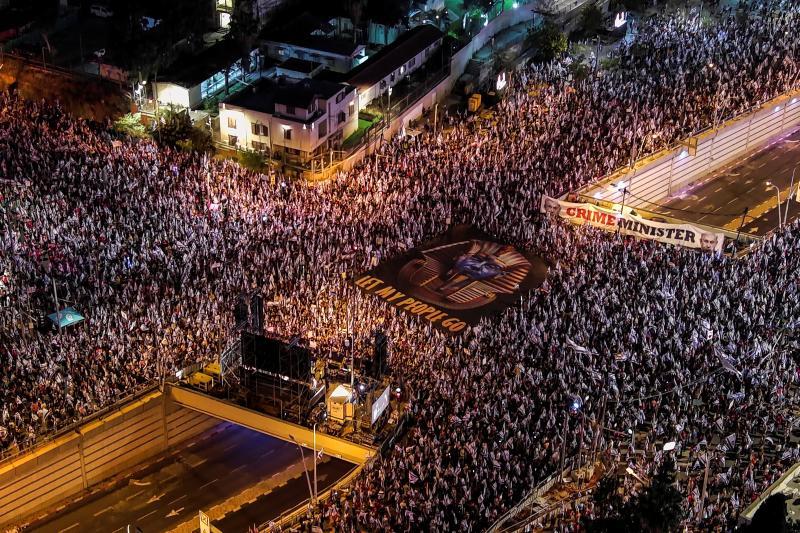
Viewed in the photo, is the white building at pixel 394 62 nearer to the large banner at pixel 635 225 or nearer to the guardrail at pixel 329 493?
the large banner at pixel 635 225

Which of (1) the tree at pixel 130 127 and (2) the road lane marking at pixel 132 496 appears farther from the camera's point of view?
(1) the tree at pixel 130 127

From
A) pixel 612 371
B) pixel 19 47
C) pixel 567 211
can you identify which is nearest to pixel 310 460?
pixel 612 371

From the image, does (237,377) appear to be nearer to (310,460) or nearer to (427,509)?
(310,460)

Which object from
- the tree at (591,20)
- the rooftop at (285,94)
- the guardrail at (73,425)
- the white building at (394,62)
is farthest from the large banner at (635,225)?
the tree at (591,20)

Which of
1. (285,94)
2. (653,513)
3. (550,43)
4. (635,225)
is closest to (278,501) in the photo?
(653,513)

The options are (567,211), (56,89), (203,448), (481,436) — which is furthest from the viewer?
(56,89)

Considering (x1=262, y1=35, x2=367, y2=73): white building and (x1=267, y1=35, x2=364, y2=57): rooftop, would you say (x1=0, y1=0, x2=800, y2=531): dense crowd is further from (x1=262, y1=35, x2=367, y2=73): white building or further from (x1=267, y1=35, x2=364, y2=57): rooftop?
(x1=267, y1=35, x2=364, y2=57): rooftop
